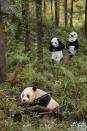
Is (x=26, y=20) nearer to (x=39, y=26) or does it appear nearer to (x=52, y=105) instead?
(x=39, y=26)

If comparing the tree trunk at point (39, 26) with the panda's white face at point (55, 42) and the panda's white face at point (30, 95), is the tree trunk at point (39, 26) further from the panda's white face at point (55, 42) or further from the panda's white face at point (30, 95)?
the panda's white face at point (30, 95)

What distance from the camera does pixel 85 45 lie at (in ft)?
76.9

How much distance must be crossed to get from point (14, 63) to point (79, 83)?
3.51 m

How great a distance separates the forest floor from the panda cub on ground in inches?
12.5

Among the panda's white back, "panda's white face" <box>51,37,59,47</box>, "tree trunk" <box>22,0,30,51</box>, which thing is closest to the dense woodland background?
"tree trunk" <box>22,0,30,51</box>

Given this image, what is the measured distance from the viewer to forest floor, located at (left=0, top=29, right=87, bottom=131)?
9.66m

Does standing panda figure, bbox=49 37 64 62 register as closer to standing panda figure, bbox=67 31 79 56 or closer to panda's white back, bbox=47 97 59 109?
standing panda figure, bbox=67 31 79 56

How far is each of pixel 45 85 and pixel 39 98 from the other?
8.14ft

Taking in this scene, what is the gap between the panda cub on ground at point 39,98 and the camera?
11.2 metres

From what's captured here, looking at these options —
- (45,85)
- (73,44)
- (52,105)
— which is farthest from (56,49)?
(52,105)

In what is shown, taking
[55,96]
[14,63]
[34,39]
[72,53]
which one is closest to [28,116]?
[55,96]

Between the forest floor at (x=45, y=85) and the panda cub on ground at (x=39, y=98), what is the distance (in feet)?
1.04

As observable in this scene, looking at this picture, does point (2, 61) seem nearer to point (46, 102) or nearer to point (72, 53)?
point (46, 102)

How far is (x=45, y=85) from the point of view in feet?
45.3
